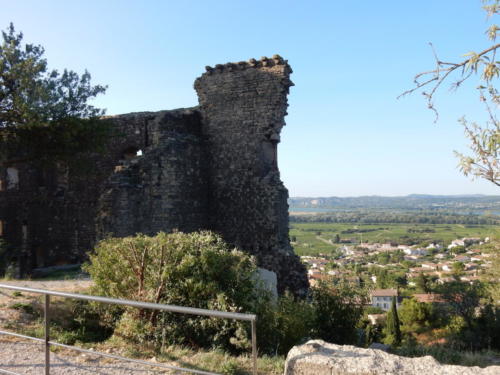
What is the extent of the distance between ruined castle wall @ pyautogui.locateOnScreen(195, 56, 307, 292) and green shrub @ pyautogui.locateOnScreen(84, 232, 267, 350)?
17.8ft

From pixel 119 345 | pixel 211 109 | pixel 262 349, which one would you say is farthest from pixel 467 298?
pixel 119 345

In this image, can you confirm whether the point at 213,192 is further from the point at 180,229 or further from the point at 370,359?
the point at 370,359

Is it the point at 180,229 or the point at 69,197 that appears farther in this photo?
the point at 69,197

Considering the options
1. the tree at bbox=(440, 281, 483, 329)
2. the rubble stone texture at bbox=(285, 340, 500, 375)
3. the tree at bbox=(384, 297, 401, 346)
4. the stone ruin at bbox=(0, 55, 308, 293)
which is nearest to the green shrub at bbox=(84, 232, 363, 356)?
the rubble stone texture at bbox=(285, 340, 500, 375)

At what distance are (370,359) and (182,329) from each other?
11.5ft

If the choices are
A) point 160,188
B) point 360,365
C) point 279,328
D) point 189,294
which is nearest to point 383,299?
point 160,188

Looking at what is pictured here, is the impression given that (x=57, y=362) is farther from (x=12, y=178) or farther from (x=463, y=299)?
(x=463, y=299)

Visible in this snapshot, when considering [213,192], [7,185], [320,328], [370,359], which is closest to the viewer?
[370,359]

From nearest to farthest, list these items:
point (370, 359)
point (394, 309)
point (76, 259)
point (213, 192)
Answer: point (370, 359)
point (213, 192)
point (76, 259)
point (394, 309)

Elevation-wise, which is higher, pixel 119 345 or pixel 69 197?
pixel 69 197

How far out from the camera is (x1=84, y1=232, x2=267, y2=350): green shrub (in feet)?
21.0

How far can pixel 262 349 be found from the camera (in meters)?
6.61

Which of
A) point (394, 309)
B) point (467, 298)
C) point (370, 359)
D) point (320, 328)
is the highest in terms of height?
point (370, 359)

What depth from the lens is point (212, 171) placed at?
1383 cm
